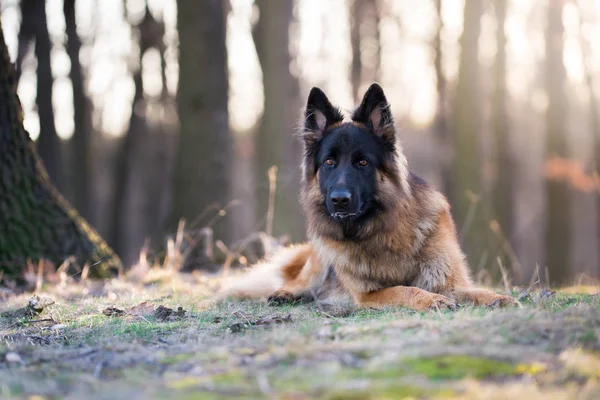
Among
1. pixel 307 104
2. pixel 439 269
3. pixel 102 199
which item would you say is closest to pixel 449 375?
pixel 439 269

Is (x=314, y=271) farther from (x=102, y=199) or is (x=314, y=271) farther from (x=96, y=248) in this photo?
(x=102, y=199)

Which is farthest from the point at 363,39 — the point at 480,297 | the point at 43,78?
the point at 480,297

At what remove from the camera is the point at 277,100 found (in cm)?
1492

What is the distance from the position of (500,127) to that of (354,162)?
13528 millimetres

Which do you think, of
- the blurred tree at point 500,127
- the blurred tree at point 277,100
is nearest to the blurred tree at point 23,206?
the blurred tree at point 277,100

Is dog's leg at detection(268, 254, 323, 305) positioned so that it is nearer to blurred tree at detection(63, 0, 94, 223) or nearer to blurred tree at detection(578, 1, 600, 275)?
blurred tree at detection(63, 0, 94, 223)

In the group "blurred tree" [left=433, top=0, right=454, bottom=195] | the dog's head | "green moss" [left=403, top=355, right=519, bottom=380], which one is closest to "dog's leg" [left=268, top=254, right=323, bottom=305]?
the dog's head

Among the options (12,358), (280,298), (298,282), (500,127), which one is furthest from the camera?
(500,127)

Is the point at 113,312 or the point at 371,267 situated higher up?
the point at 371,267

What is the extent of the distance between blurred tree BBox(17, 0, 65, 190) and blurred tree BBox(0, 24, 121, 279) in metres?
8.08

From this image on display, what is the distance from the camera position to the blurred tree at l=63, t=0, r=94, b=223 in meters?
18.0

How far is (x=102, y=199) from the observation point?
32.8m

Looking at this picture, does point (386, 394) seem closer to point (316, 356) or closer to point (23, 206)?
point (316, 356)

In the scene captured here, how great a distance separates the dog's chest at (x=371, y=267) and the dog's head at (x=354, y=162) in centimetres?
23
